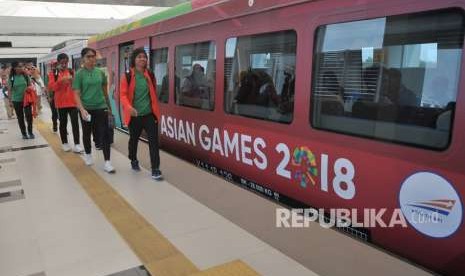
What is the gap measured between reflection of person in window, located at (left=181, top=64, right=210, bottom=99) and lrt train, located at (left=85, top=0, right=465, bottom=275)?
90 millimetres

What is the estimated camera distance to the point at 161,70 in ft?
20.9

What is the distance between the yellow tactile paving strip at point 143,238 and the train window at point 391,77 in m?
1.36

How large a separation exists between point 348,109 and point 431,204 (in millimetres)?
943

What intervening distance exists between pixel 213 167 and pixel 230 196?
3.03ft

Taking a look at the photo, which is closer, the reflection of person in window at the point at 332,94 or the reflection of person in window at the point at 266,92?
the reflection of person in window at the point at 332,94

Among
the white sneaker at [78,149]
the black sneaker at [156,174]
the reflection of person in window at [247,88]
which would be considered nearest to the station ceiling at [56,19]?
the white sneaker at [78,149]

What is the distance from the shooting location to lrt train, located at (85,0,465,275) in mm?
2449

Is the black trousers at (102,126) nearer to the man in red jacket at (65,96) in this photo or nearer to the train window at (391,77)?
the man in red jacket at (65,96)

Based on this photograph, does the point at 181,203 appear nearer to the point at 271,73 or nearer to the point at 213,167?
the point at 213,167

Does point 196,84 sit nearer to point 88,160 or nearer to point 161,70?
point 161,70

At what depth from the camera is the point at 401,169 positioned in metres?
2.66

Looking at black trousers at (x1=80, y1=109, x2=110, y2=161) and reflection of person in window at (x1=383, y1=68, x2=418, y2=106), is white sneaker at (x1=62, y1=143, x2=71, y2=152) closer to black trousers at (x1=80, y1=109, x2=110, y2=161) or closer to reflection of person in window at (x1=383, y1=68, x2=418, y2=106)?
black trousers at (x1=80, y1=109, x2=110, y2=161)

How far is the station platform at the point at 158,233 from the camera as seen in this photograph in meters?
2.72

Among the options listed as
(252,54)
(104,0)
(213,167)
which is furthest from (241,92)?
(104,0)
